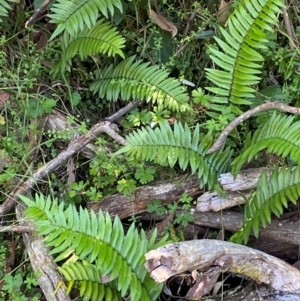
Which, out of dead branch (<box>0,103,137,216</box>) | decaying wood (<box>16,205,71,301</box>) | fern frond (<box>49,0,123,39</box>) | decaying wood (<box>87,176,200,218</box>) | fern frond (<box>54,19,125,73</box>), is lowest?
decaying wood (<box>16,205,71,301</box>)

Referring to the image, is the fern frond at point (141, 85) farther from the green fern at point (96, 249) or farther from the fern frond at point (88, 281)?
the fern frond at point (88, 281)

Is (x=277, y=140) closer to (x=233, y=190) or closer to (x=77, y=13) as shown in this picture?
(x=233, y=190)

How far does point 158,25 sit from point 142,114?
0.58 m

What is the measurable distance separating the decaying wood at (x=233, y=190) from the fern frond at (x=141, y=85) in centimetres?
49

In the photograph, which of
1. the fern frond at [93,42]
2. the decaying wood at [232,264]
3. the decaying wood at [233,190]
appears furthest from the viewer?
the fern frond at [93,42]

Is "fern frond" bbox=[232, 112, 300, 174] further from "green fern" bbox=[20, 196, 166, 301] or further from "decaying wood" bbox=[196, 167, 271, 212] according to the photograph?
"green fern" bbox=[20, 196, 166, 301]

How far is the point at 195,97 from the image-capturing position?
2.96 meters

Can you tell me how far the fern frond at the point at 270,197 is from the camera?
8.39 ft

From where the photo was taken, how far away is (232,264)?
238cm

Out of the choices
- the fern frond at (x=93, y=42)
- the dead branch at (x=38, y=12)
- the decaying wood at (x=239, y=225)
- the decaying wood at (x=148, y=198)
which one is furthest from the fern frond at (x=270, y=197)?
the dead branch at (x=38, y=12)

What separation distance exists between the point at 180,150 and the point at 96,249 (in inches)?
27.3

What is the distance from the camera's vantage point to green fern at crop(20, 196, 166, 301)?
2.40 m

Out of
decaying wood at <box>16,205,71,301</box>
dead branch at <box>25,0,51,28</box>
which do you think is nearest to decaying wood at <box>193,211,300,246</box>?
decaying wood at <box>16,205,71,301</box>

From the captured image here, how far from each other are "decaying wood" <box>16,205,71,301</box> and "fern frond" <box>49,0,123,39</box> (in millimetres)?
1091
